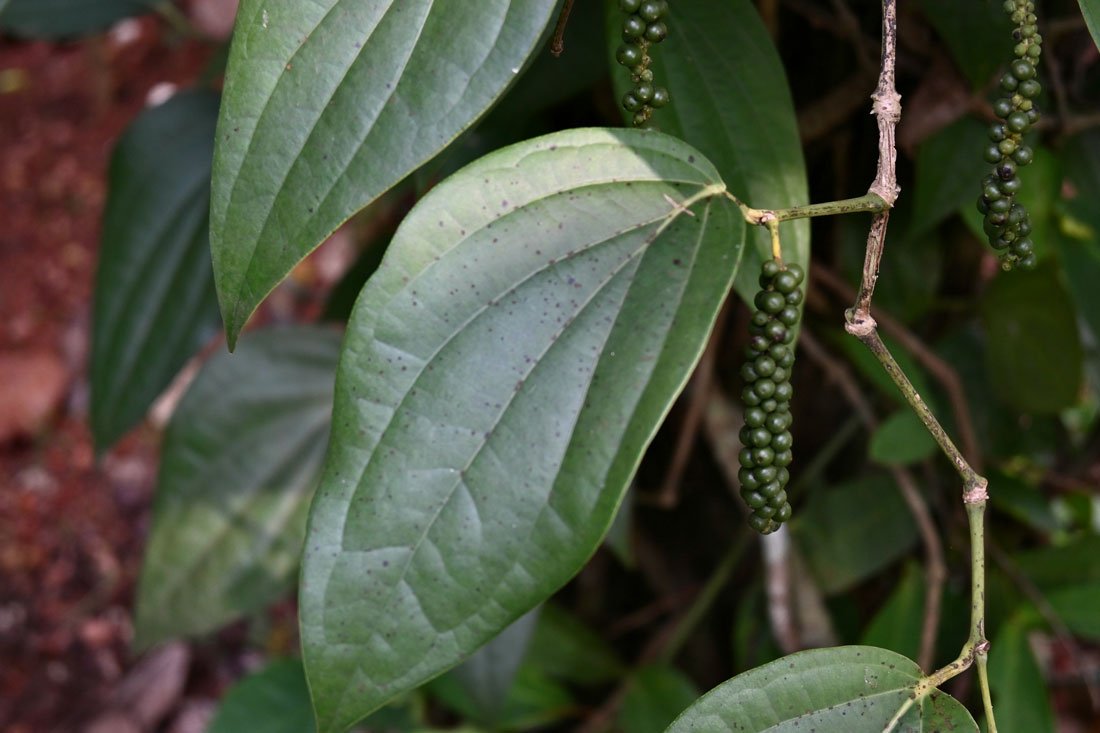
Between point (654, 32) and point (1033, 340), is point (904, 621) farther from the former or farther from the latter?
point (654, 32)

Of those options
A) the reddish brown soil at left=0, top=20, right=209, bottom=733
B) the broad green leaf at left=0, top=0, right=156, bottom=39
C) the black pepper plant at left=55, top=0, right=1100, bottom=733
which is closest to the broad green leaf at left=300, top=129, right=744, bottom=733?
the black pepper plant at left=55, top=0, right=1100, bottom=733

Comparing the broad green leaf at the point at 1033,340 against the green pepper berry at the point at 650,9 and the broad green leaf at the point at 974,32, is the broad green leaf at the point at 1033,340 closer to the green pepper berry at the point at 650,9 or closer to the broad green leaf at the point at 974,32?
the broad green leaf at the point at 974,32

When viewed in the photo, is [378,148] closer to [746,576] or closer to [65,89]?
[746,576]

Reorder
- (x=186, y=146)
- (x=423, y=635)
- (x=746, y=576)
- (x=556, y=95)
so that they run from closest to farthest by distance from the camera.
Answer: (x=423, y=635), (x=556, y=95), (x=186, y=146), (x=746, y=576)

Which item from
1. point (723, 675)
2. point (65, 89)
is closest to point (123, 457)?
point (65, 89)

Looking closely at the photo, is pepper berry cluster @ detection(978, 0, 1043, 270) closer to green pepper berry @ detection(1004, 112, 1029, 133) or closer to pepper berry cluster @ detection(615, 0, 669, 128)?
green pepper berry @ detection(1004, 112, 1029, 133)
